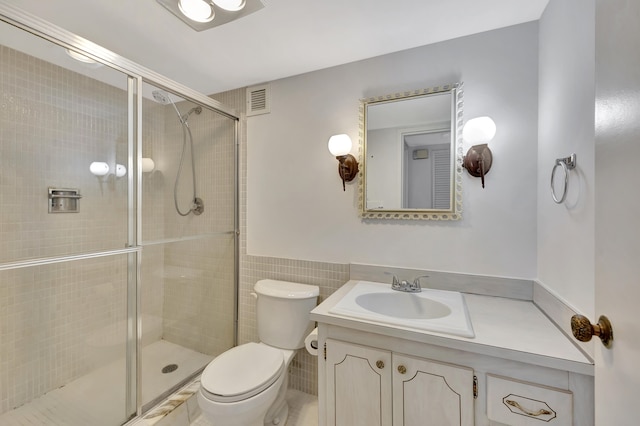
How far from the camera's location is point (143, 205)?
5.12 ft

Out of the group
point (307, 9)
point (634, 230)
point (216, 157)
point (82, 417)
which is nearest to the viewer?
point (634, 230)

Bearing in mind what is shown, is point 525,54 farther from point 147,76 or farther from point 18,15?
point 18,15

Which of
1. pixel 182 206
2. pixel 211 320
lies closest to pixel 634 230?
pixel 182 206

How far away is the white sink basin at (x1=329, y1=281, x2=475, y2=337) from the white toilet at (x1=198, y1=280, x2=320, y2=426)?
1.25ft

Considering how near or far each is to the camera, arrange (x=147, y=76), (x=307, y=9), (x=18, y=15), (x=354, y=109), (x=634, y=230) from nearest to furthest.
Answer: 1. (x=634, y=230)
2. (x=18, y=15)
3. (x=307, y=9)
4. (x=147, y=76)
5. (x=354, y=109)

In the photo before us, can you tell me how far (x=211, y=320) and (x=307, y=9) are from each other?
2133 millimetres

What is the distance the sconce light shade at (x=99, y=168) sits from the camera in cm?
149

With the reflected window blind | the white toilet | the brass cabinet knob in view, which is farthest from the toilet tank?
the brass cabinet knob

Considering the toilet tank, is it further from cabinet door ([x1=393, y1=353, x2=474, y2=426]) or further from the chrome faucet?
cabinet door ([x1=393, y1=353, x2=474, y2=426])

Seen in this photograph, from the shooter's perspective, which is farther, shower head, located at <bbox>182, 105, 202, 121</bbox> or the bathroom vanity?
shower head, located at <bbox>182, 105, 202, 121</bbox>

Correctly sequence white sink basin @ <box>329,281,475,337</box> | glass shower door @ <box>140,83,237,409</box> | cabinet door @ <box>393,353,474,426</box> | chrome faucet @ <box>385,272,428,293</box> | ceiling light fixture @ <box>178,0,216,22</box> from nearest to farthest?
cabinet door @ <box>393,353,474,426</box> → white sink basin @ <box>329,281,475,337</box> → ceiling light fixture @ <box>178,0,216,22</box> → chrome faucet @ <box>385,272,428,293</box> → glass shower door @ <box>140,83,237,409</box>

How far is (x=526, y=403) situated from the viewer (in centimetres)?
89

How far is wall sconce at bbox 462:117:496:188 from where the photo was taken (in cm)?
132

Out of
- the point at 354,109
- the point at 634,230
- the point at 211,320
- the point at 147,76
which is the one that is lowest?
the point at 211,320
